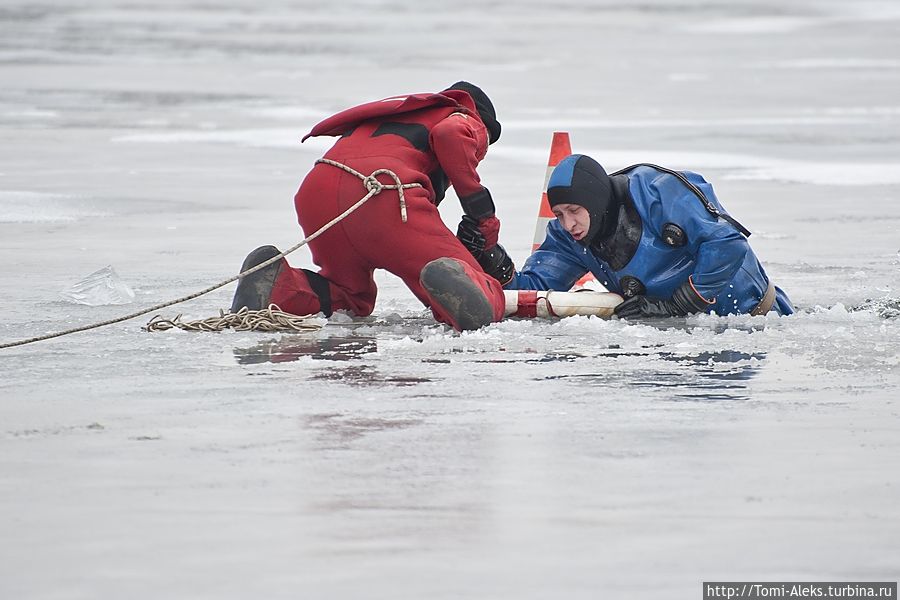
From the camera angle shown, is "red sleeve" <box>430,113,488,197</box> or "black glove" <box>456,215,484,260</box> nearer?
"red sleeve" <box>430,113,488,197</box>

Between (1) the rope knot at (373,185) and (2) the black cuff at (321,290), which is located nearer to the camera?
(1) the rope knot at (373,185)

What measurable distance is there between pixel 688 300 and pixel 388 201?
1366 millimetres

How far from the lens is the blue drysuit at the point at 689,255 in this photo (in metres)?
7.35

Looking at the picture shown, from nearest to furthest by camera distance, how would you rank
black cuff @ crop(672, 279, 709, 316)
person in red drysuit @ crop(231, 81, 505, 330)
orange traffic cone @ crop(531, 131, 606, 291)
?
person in red drysuit @ crop(231, 81, 505, 330), black cuff @ crop(672, 279, 709, 316), orange traffic cone @ crop(531, 131, 606, 291)

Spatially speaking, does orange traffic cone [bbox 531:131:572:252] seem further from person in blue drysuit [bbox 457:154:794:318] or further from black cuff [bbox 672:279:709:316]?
black cuff [bbox 672:279:709:316]

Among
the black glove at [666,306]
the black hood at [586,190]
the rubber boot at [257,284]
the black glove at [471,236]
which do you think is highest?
the black hood at [586,190]

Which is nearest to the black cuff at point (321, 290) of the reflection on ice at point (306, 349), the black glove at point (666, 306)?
the reflection on ice at point (306, 349)

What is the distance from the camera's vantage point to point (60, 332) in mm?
6992

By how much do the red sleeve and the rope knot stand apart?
300 mm

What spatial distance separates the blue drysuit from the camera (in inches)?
289

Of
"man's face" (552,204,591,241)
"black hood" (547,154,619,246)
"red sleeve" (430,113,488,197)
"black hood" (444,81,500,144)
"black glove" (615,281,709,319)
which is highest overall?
"black hood" (444,81,500,144)

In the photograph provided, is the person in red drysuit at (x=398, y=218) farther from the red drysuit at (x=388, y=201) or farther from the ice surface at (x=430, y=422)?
the ice surface at (x=430, y=422)

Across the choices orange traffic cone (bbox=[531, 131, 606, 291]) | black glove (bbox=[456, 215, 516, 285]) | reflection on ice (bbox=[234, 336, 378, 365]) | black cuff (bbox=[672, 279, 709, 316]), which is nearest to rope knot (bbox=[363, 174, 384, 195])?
black glove (bbox=[456, 215, 516, 285])

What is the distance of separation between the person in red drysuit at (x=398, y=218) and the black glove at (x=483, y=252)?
3 cm
